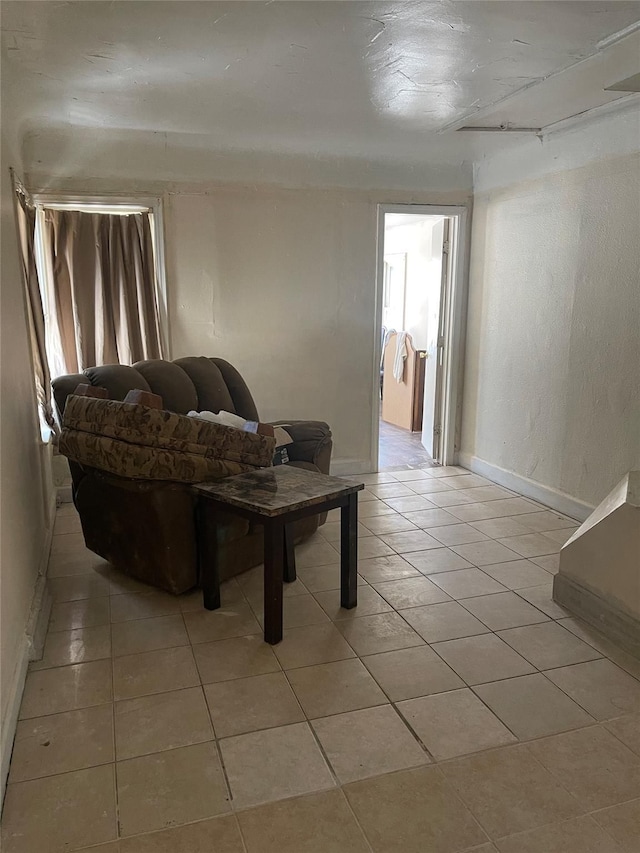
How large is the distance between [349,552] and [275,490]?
46cm

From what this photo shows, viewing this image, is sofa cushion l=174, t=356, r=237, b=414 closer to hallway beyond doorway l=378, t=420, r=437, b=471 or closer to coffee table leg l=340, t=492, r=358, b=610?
coffee table leg l=340, t=492, r=358, b=610

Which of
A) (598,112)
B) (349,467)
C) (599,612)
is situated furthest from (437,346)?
(599,612)

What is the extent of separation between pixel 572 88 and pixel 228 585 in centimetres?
296

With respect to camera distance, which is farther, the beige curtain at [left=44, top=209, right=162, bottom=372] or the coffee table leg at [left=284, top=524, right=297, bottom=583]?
the beige curtain at [left=44, top=209, right=162, bottom=372]

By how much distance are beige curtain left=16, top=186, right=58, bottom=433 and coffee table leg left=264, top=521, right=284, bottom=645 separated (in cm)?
→ 215

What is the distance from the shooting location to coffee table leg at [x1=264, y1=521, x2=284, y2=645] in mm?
2312

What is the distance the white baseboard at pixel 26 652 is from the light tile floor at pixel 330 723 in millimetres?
46

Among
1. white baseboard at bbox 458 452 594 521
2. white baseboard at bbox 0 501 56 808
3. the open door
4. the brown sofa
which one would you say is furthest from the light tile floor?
the open door

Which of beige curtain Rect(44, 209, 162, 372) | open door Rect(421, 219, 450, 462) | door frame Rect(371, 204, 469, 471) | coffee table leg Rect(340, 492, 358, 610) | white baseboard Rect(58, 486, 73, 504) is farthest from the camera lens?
open door Rect(421, 219, 450, 462)

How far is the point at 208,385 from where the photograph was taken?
347 cm

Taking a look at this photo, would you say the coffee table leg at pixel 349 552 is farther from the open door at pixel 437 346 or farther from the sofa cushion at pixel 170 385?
the open door at pixel 437 346

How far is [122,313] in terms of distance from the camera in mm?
4105

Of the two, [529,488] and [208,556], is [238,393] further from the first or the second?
[529,488]

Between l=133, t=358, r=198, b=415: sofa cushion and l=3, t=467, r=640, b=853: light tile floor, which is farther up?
l=133, t=358, r=198, b=415: sofa cushion
